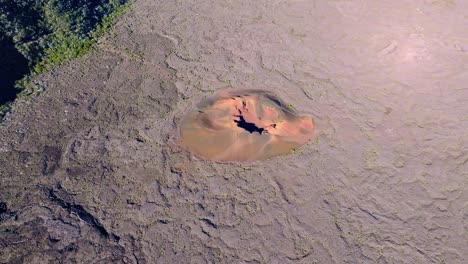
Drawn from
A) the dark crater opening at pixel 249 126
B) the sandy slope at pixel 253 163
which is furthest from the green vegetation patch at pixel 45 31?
the dark crater opening at pixel 249 126

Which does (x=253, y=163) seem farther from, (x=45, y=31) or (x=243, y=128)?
(x=45, y=31)

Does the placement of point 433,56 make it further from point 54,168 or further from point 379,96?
point 54,168

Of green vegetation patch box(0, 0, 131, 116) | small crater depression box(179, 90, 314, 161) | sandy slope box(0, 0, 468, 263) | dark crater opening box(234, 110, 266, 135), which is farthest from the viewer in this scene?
green vegetation patch box(0, 0, 131, 116)

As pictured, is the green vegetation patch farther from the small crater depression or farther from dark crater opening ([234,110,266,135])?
dark crater opening ([234,110,266,135])

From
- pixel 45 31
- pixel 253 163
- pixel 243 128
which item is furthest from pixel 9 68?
pixel 253 163

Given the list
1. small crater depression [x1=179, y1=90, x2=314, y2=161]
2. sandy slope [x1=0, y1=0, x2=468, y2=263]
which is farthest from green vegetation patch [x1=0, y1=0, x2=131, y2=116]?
small crater depression [x1=179, y1=90, x2=314, y2=161]

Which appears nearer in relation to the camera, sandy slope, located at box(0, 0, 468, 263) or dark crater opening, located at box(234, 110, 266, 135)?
sandy slope, located at box(0, 0, 468, 263)

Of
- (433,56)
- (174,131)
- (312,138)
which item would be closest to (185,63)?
(174,131)
